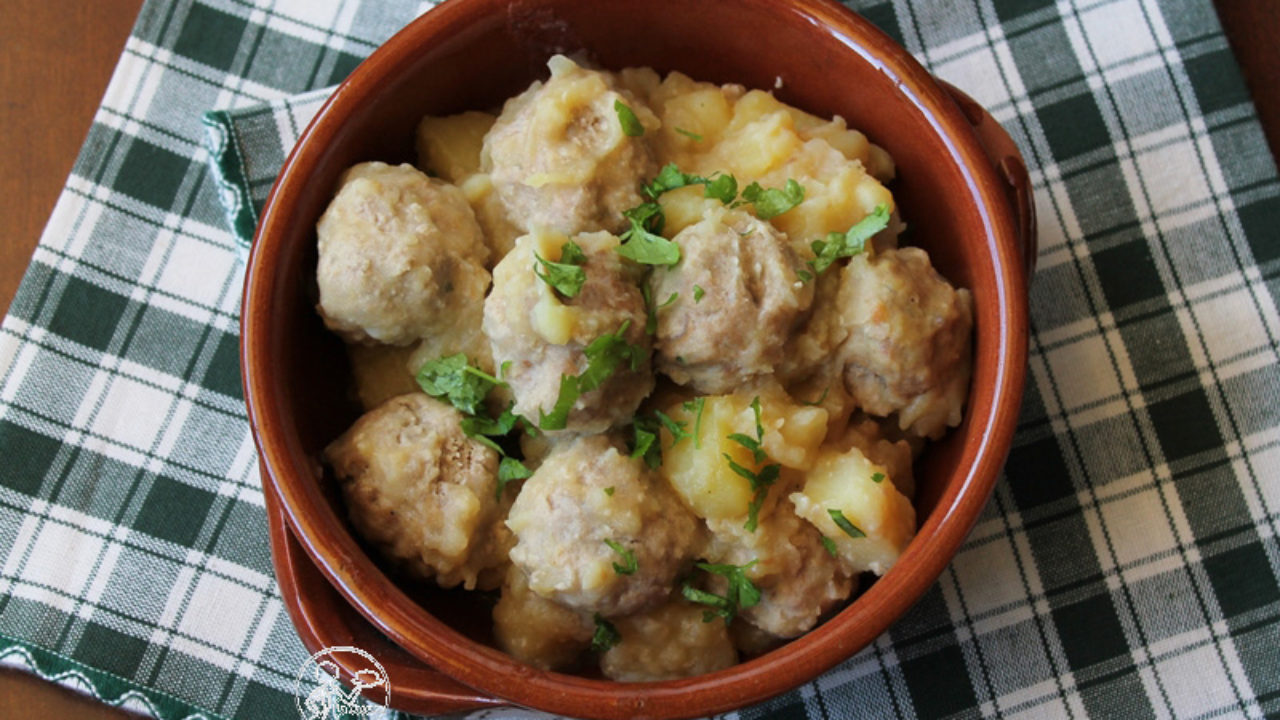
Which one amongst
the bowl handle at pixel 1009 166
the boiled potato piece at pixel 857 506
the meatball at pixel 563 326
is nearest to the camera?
the meatball at pixel 563 326

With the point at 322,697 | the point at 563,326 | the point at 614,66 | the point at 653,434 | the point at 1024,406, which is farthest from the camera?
the point at 1024,406

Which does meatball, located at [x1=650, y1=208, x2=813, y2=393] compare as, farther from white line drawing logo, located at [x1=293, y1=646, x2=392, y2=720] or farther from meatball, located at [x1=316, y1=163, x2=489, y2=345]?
white line drawing logo, located at [x1=293, y1=646, x2=392, y2=720]

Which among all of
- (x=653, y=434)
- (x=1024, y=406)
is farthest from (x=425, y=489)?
(x=1024, y=406)

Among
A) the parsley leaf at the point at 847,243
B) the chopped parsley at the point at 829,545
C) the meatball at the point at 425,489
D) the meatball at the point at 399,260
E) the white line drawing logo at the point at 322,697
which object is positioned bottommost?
the white line drawing logo at the point at 322,697

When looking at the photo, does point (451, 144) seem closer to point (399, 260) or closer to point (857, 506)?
point (399, 260)

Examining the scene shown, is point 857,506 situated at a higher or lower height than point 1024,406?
higher

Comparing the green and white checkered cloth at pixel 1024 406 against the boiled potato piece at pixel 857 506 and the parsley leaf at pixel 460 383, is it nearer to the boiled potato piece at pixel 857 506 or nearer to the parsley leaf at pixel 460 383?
the boiled potato piece at pixel 857 506

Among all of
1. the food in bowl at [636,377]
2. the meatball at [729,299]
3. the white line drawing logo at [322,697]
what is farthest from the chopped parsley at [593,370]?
the white line drawing logo at [322,697]
